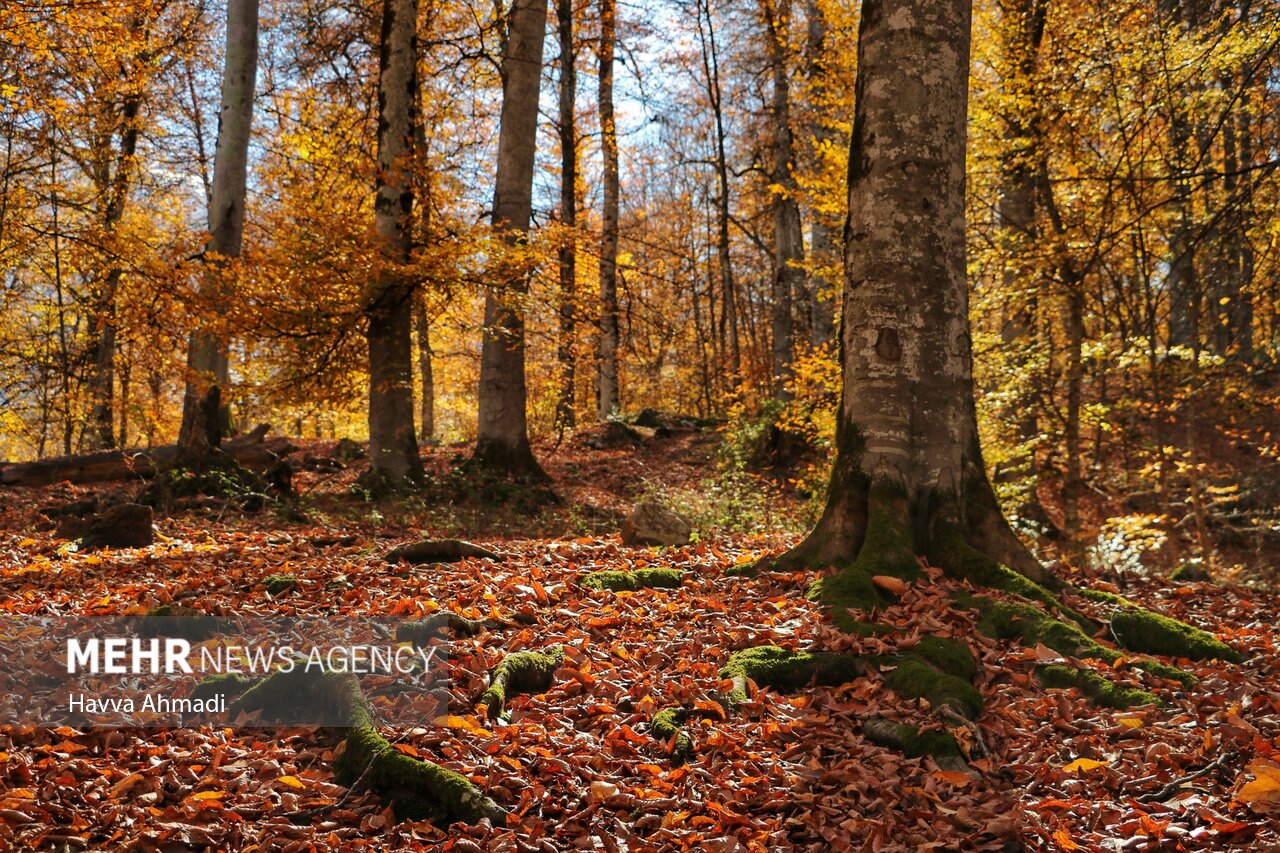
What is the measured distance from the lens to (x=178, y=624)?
14.2 feet

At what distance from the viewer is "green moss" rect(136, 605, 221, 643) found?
4254mm

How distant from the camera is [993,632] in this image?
439cm

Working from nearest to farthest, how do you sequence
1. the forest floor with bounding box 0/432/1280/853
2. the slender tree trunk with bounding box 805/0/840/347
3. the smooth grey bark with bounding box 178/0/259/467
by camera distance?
the forest floor with bounding box 0/432/1280/853
the smooth grey bark with bounding box 178/0/259/467
the slender tree trunk with bounding box 805/0/840/347

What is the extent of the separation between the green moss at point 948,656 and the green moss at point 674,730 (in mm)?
1286

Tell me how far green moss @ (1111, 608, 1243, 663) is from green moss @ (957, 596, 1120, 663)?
11.6 inches

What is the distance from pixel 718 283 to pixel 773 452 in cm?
1218

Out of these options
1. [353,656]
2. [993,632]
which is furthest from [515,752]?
[993,632]

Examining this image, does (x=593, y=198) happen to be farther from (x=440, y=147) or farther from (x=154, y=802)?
(x=154, y=802)

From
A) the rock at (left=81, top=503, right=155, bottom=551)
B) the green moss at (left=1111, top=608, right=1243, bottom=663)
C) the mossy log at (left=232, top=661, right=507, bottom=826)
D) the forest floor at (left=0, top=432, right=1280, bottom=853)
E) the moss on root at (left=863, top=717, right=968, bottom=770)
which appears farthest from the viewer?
the rock at (left=81, top=503, right=155, bottom=551)

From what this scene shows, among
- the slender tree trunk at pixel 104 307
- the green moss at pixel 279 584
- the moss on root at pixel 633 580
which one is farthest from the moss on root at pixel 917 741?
the slender tree trunk at pixel 104 307

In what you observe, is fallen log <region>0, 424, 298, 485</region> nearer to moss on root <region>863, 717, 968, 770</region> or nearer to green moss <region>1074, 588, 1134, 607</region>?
moss on root <region>863, 717, 968, 770</region>

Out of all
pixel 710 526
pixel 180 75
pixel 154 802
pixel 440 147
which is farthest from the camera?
pixel 440 147

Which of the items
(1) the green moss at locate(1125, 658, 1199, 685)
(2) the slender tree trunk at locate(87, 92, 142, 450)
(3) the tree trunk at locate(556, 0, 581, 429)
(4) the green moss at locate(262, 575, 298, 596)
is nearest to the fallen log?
(2) the slender tree trunk at locate(87, 92, 142, 450)

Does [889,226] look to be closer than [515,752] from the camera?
No
